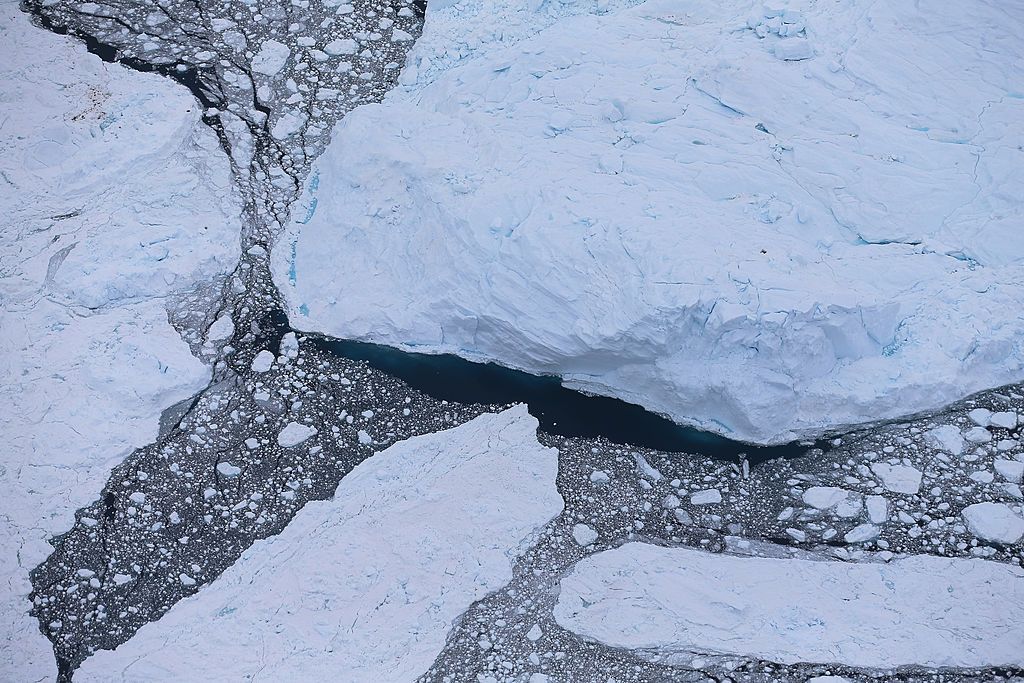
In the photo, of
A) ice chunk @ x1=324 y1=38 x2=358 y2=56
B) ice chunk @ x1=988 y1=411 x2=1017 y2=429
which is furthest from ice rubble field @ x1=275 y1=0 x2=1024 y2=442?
ice chunk @ x1=324 y1=38 x2=358 y2=56

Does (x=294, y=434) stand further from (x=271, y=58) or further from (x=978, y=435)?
(x=978, y=435)

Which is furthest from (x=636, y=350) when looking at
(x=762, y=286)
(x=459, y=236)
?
(x=459, y=236)

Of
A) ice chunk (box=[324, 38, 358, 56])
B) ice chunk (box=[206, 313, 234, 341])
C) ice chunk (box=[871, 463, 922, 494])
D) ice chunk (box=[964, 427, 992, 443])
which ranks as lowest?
ice chunk (box=[206, 313, 234, 341])

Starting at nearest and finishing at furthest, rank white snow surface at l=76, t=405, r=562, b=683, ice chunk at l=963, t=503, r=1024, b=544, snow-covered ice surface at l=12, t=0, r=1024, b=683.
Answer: white snow surface at l=76, t=405, r=562, b=683
snow-covered ice surface at l=12, t=0, r=1024, b=683
ice chunk at l=963, t=503, r=1024, b=544

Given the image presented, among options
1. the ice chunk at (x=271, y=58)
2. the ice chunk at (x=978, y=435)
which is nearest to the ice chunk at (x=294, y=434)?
the ice chunk at (x=271, y=58)

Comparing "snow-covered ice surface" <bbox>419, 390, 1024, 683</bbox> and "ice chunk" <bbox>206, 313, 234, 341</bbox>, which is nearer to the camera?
"snow-covered ice surface" <bbox>419, 390, 1024, 683</bbox>

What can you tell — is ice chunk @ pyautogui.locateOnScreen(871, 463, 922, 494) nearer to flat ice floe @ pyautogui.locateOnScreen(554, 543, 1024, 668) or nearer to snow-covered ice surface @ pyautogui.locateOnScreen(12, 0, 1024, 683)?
snow-covered ice surface @ pyautogui.locateOnScreen(12, 0, 1024, 683)

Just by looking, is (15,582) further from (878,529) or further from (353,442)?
(878,529)
